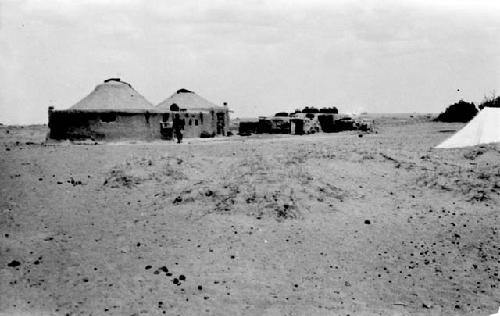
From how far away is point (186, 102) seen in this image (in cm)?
4069

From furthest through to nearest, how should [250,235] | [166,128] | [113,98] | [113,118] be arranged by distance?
[166,128]
[113,98]
[113,118]
[250,235]

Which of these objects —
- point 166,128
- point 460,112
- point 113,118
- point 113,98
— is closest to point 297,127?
point 166,128

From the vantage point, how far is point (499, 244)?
10125mm

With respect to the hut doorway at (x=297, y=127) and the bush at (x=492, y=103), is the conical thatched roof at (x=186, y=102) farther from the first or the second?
the bush at (x=492, y=103)

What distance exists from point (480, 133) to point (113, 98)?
19.9m

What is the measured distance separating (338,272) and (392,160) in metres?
7.87

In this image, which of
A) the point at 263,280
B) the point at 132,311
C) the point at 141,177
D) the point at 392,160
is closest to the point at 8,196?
the point at 141,177

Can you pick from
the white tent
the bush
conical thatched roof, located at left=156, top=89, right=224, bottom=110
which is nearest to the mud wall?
conical thatched roof, located at left=156, top=89, right=224, bottom=110

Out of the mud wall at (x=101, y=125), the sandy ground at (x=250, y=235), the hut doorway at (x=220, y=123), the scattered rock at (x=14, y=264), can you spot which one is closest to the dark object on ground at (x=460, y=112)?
the hut doorway at (x=220, y=123)

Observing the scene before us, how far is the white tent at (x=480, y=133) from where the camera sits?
19.6 m

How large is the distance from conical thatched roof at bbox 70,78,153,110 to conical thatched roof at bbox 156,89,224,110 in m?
9.24

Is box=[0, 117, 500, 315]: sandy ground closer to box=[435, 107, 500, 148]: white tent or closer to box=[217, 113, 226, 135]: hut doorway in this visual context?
box=[435, 107, 500, 148]: white tent

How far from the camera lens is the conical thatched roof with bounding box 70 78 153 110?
27.8 m

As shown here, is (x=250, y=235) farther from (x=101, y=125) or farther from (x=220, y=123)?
(x=220, y=123)
